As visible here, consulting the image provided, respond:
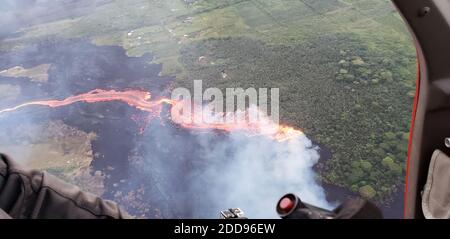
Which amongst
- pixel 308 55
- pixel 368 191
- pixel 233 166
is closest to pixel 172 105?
pixel 233 166

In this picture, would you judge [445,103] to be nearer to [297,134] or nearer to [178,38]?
[297,134]

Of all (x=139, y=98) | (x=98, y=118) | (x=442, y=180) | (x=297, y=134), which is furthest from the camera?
(x=139, y=98)

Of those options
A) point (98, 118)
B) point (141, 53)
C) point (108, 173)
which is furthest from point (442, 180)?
point (141, 53)

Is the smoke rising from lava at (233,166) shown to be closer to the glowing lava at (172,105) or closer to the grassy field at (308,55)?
the glowing lava at (172,105)

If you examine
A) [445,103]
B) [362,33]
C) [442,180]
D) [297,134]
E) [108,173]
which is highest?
[445,103]

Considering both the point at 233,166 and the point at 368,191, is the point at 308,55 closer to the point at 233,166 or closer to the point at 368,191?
the point at 233,166

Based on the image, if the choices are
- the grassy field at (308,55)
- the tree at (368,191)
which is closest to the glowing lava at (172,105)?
the grassy field at (308,55)
